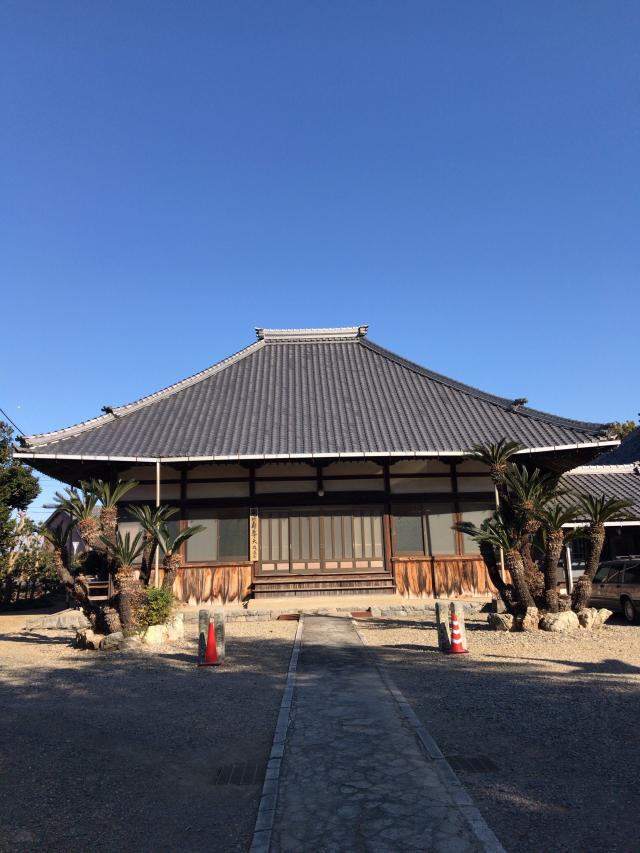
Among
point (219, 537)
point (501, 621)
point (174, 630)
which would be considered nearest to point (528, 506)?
point (501, 621)

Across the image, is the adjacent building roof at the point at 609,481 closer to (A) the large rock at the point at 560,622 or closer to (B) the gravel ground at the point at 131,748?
(A) the large rock at the point at 560,622

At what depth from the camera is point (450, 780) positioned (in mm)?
4285

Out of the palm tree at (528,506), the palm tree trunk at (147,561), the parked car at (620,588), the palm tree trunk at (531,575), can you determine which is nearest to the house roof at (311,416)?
the parked car at (620,588)

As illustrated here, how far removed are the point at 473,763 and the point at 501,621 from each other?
714 centimetres

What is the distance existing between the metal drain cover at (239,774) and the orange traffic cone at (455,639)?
5398 mm

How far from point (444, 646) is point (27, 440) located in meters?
11.3

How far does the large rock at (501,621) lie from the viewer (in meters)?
11.2

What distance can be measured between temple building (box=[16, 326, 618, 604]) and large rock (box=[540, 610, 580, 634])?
477 centimetres

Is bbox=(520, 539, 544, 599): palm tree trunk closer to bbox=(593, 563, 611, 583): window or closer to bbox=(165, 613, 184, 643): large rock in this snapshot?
bbox=(593, 563, 611, 583): window

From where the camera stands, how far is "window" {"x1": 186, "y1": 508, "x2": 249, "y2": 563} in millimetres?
16047

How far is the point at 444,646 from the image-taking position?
9.66m

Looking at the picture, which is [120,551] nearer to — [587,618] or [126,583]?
[126,583]

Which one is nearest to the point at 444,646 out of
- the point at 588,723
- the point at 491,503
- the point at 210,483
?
the point at 588,723

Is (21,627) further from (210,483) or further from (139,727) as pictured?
(139,727)
